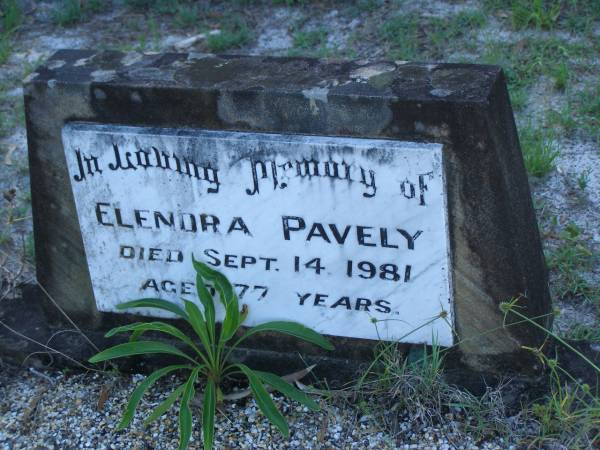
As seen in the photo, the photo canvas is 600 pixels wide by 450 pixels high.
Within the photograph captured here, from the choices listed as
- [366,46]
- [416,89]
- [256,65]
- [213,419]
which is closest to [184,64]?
[256,65]

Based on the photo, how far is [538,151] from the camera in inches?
140

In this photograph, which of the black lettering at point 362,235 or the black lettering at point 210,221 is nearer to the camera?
the black lettering at point 362,235

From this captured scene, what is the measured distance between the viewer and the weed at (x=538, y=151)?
11.6 ft

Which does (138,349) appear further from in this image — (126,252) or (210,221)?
(210,221)

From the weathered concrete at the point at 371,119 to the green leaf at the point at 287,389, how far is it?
0.17 meters

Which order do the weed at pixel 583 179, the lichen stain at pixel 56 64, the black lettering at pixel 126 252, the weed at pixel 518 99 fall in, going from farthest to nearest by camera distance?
1. the weed at pixel 518 99
2. the weed at pixel 583 179
3. the black lettering at pixel 126 252
4. the lichen stain at pixel 56 64

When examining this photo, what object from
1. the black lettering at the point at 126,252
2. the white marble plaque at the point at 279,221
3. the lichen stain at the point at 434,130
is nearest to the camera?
the lichen stain at the point at 434,130

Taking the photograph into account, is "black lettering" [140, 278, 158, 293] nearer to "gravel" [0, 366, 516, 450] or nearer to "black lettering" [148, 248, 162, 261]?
"black lettering" [148, 248, 162, 261]

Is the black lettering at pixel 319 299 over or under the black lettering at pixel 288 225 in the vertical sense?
under

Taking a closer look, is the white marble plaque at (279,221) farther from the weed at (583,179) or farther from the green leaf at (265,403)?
the weed at (583,179)

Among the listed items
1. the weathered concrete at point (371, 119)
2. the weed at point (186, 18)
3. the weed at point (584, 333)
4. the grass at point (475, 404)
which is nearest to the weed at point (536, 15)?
A: the weed at point (186, 18)

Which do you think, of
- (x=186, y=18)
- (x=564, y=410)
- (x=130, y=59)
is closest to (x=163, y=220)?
(x=130, y=59)

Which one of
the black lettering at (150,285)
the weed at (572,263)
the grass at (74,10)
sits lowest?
the weed at (572,263)

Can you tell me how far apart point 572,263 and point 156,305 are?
149cm
